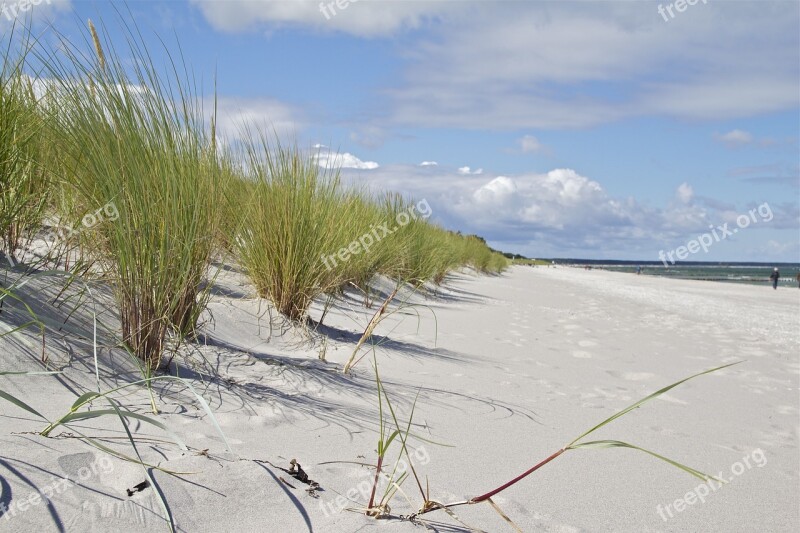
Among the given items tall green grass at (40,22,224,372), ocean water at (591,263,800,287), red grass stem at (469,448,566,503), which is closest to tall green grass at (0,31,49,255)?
tall green grass at (40,22,224,372)

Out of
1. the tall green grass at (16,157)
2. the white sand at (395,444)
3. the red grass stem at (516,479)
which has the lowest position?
the white sand at (395,444)

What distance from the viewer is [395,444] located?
1.89 metres

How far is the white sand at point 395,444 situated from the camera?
4.26ft

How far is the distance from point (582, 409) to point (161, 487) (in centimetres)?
191

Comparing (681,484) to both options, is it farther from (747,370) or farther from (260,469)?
(747,370)

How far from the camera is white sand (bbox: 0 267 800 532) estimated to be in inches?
51.2

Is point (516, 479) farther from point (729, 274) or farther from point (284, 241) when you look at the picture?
point (729, 274)

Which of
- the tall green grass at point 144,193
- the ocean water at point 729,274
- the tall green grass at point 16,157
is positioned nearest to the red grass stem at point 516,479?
the tall green grass at point 144,193

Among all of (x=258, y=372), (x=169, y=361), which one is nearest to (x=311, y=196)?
(x=258, y=372)

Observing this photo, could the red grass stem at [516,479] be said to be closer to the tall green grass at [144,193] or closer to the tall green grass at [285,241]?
the tall green grass at [144,193]

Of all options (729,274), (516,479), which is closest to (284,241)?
(516,479)

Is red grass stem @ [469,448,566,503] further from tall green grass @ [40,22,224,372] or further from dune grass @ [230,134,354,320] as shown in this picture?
dune grass @ [230,134,354,320]

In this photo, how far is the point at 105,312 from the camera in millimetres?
2391

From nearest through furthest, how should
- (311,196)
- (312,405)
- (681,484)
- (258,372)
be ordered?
(681,484) < (312,405) < (258,372) < (311,196)
